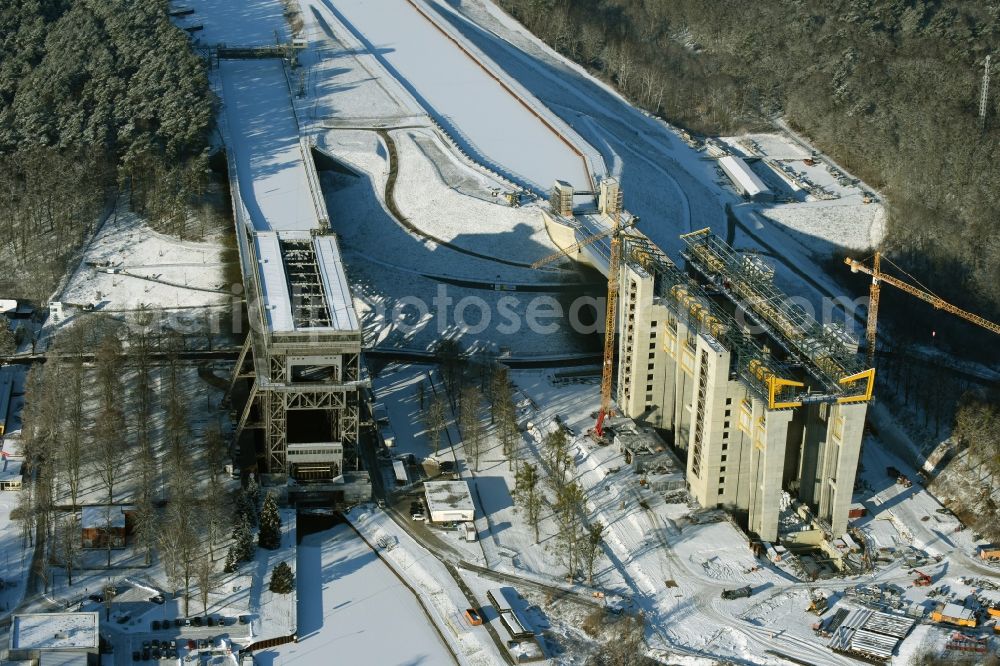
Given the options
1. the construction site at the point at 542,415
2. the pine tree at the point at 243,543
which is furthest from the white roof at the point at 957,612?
the pine tree at the point at 243,543

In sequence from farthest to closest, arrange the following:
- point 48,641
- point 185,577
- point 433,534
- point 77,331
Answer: point 77,331, point 433,534, point 185,577, point 48,641

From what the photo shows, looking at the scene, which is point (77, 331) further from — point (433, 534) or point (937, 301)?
point (937, 301)

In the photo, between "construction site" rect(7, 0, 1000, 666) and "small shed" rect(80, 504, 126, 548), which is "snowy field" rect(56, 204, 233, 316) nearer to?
"construction site" rect(7, 0, 1000, 666)

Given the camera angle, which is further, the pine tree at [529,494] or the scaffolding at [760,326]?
the pine tree at [529,494]

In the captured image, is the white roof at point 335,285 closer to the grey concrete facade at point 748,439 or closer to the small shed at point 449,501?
the small shed at point 449,501

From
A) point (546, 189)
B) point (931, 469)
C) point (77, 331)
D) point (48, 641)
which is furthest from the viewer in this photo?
point (546, 189)

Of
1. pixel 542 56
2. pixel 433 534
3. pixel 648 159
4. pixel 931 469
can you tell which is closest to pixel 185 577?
pixel 433 534
